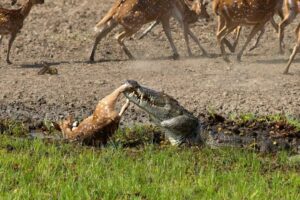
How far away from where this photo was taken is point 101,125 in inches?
407

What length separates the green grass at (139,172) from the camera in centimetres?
802

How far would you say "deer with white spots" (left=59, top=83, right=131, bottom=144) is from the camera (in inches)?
408

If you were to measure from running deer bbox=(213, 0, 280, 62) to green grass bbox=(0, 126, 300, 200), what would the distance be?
5760mm

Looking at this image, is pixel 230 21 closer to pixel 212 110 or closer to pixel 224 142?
pixel 212 110

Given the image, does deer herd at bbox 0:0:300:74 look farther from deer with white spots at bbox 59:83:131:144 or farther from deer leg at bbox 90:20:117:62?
deer with white spots at bbox 59:83:131:144

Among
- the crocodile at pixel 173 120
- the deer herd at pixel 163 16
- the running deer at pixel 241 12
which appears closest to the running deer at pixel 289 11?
the deer herd at pixel 163 16

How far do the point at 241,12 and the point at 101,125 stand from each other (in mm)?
6157

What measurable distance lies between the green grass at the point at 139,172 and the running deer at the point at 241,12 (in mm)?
5760

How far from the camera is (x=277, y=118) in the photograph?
39.4ft

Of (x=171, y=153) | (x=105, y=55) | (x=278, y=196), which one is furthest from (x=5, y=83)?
(x=278, y=196)

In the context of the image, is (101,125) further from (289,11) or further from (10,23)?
(289,11)

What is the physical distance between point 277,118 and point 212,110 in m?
0.85

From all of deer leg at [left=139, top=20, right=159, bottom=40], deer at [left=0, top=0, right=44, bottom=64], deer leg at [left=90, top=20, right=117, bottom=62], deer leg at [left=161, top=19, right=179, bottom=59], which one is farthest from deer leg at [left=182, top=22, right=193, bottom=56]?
deer at [left=0, top=0, right=44, bottom=64]

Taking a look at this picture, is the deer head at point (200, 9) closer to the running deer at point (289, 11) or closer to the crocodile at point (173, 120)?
the running deer at point (289, 11)
